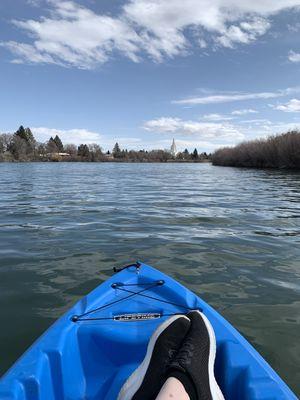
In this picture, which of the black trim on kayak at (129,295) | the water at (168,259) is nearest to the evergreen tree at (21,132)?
the water at (168,259)

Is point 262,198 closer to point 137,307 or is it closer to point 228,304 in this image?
point 228,304

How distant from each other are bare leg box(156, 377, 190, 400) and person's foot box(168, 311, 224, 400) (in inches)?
1.4

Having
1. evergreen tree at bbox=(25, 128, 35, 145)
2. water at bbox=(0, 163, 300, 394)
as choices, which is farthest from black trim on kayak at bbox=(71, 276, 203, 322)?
evergreen tree at bbox=(25, 128, 35, 145)

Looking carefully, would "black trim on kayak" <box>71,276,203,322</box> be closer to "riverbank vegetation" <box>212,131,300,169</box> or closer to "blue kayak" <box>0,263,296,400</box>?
"blue kayak" <box>0,263,296,400</box>

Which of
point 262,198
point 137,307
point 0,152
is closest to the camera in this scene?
point 137,307

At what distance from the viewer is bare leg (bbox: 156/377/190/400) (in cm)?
201

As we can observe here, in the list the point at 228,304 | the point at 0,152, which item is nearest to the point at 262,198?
the point at 228,304

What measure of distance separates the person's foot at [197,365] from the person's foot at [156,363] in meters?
0.06

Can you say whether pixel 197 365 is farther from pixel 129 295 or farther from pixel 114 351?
pixel 129 295

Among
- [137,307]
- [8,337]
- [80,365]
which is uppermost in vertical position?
[137,307]

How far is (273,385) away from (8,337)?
8.82ft

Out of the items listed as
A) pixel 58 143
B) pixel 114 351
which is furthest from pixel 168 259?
pixel 58 143

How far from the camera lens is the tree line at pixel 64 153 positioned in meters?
108

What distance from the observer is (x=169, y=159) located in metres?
146
